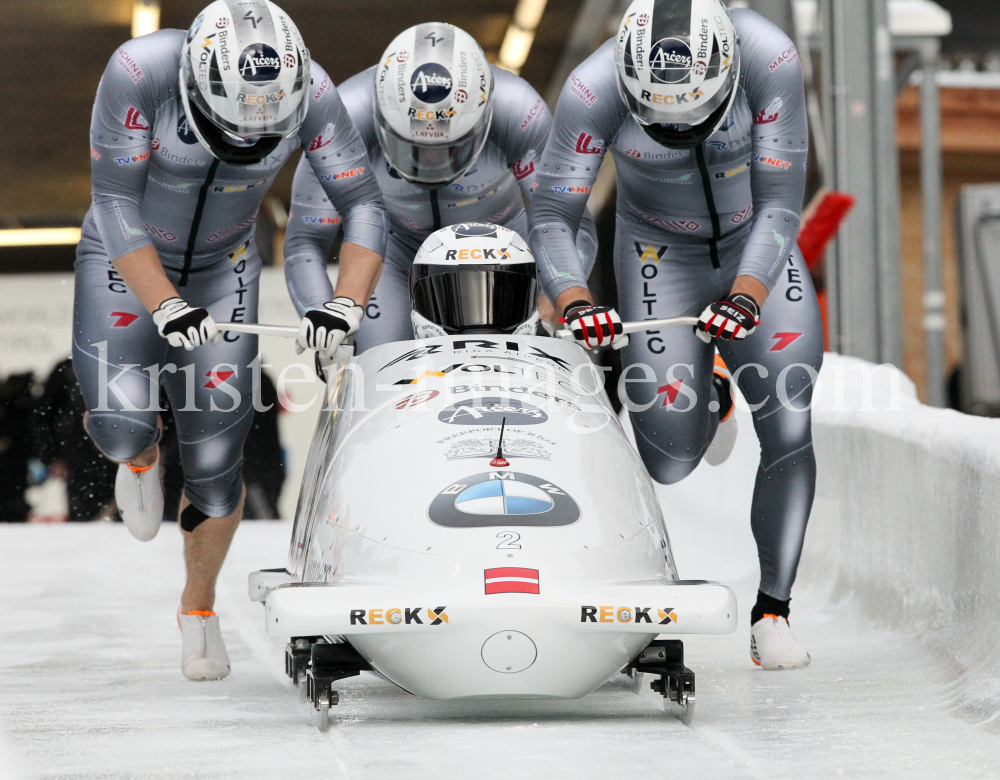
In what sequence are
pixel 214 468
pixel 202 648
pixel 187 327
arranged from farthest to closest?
1. pixel 214 468
2. pixel 202 648
3. pixel 187 327

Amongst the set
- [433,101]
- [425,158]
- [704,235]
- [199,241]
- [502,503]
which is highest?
[433,101]

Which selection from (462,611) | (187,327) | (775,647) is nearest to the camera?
(462,611)

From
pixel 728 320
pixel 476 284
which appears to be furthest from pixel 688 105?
pixel 476 284

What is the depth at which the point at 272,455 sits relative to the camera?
8656mm

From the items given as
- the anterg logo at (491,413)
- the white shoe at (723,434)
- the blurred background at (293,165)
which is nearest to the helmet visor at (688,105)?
the anterg logo at (491,413)

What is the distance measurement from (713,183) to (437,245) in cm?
76

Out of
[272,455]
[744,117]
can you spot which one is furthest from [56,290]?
[744,117]

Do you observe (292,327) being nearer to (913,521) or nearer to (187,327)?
(187,327)

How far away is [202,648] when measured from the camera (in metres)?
3.36

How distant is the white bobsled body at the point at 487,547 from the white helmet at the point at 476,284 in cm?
24

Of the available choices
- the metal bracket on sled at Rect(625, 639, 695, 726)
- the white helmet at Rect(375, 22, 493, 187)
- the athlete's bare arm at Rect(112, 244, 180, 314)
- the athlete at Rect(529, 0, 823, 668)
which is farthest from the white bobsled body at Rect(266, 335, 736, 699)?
the white helmet at Rect(375, 22, 493, 187)

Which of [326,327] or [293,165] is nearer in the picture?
[326,327]

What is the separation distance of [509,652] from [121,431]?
59.3 inches

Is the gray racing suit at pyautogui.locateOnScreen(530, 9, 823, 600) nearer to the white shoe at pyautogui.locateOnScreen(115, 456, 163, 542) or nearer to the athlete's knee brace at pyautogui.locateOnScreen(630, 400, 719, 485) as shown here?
the athlete's knee brace at pyautogui.locateOnScreen(630, 400, 719, 485)
